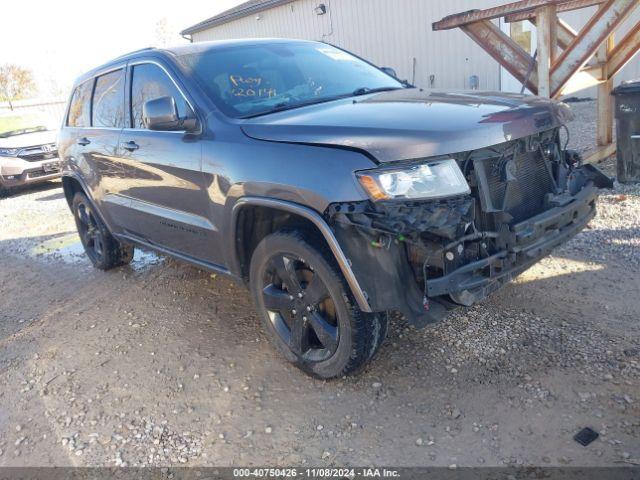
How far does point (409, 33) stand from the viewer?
1425cm

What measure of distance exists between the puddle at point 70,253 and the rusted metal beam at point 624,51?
605cm

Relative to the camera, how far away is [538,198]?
10.5 feet

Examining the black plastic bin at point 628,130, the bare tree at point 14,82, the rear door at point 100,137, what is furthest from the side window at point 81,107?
the bare tree at point 14,82

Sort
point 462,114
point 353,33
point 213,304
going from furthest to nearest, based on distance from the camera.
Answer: point 353,33, point 213,304, point 462,114

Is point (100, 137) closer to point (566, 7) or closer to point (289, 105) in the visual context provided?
point (289, 105)

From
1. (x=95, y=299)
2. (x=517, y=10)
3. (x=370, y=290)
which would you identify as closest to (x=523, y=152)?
(x=370, y=290)

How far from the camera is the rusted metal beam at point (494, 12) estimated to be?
18.7 ft

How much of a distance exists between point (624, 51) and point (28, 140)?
11.2m

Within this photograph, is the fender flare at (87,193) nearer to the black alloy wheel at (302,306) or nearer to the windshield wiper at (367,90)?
the black alloy wheel at (302,306)

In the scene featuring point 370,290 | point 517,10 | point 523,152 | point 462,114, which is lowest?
point 370,290

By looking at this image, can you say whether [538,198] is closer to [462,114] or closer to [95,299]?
[462,114]

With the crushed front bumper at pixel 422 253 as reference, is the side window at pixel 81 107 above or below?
above

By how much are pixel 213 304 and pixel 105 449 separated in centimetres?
170

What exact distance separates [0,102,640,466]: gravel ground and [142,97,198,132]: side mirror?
151cm
